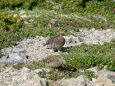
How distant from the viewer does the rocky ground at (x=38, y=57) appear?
11.2 metres

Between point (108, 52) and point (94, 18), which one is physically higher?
point (108, 52)

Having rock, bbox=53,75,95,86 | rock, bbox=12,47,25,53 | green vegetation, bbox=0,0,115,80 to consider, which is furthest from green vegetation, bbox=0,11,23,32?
rock, bbox=53,75,95,86

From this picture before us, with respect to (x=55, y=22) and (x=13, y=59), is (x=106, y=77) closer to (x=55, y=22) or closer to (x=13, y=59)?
(x=13, y=59)

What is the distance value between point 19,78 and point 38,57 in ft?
9.07

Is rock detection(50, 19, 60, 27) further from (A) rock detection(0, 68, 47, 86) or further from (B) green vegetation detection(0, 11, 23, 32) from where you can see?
(A) rock detection(0, 68, 47, 86)

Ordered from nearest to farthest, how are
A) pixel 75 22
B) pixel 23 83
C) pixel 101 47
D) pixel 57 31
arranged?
pixel 23 83 < pixel 101 47 < pixel 57 31 < pixel 75 22

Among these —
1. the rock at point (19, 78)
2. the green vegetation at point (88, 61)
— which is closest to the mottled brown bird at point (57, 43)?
the green vegetation at point (88, 61)

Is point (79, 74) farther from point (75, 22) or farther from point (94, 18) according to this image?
point (94, 18)

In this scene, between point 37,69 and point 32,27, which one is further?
point 32,27

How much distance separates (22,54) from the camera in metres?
14.4

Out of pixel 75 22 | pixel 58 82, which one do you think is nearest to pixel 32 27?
pixel 75 22

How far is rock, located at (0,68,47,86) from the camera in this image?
11164mm

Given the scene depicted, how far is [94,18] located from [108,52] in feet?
34.8

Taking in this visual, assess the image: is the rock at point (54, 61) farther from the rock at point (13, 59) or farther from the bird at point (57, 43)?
the bird at point (57, 43)
